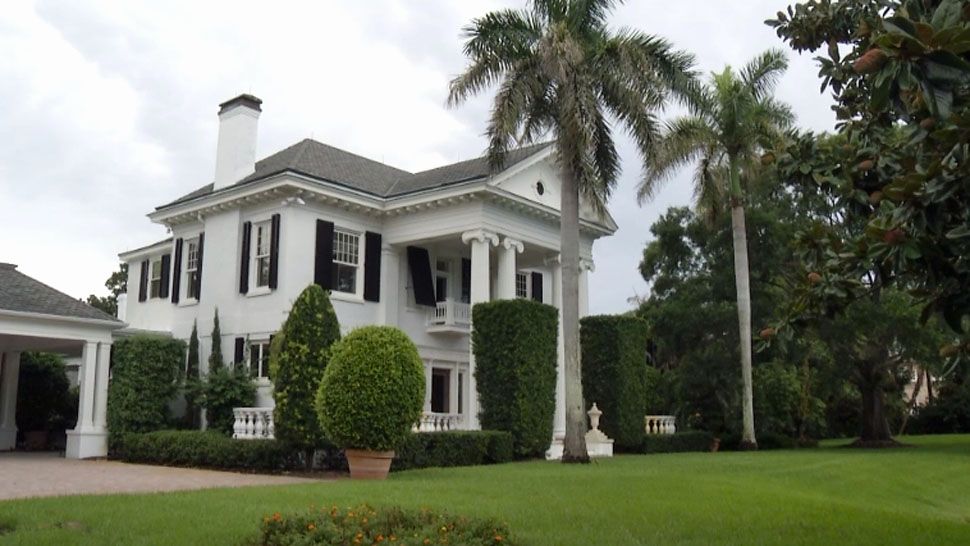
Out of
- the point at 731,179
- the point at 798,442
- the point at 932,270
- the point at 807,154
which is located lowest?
the point at 798,442

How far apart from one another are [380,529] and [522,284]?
21.9 meters

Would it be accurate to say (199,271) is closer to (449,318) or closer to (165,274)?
(165,274)

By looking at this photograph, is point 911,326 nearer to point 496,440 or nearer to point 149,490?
point 496,440

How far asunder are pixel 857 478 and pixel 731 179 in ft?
42.6

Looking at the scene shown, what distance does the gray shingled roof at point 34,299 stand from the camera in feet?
71.6

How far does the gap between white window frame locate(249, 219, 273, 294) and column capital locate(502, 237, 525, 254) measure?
6.79 metres

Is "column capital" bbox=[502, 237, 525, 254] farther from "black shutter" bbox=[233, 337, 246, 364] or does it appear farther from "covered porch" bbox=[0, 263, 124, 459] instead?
"covered porch" bbox=[0, 263, 124, 459]

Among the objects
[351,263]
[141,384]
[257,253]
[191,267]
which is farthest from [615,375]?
[191,267]

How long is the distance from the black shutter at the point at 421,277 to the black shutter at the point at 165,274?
8516mm

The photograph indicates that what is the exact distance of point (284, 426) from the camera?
57.6 feet

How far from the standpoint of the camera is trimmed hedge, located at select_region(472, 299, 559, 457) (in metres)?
22.1

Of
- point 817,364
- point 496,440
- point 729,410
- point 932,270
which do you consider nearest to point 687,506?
point 932,270

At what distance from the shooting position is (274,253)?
23734 millimetres

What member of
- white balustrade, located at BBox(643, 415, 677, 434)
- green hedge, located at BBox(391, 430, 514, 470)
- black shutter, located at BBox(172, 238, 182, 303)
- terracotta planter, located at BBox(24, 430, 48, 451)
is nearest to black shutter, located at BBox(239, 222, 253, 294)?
black shutter, located at BBox(172, 238, 182, 303)
